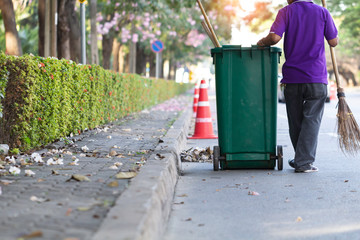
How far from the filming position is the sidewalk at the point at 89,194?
3.34 metres

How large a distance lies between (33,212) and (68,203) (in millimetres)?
307

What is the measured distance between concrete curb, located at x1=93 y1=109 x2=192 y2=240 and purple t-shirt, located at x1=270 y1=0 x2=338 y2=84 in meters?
1.78

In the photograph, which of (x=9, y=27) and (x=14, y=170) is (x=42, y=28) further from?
(x=14, y=170)

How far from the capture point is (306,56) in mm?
6480

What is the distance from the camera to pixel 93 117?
1012 centimetres

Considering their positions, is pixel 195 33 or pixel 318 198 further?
pixel 195 33

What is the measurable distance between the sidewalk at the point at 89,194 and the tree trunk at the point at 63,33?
8.71 m

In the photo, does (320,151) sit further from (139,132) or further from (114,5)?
(114,5)

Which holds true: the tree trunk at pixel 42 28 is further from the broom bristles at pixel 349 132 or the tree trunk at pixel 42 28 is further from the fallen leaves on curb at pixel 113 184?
the fallen leaves on curb at pixel 113 184

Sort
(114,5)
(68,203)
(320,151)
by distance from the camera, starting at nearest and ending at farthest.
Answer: (68,203), (320,151), (114,5)

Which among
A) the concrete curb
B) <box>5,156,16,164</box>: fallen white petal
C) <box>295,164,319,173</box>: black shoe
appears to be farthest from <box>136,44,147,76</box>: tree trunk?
the concrete curb

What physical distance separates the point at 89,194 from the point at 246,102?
2.74 meters

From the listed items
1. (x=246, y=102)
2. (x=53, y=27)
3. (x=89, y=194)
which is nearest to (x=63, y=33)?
(x=53, y=27)

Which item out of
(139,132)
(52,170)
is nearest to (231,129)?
(52,170)
